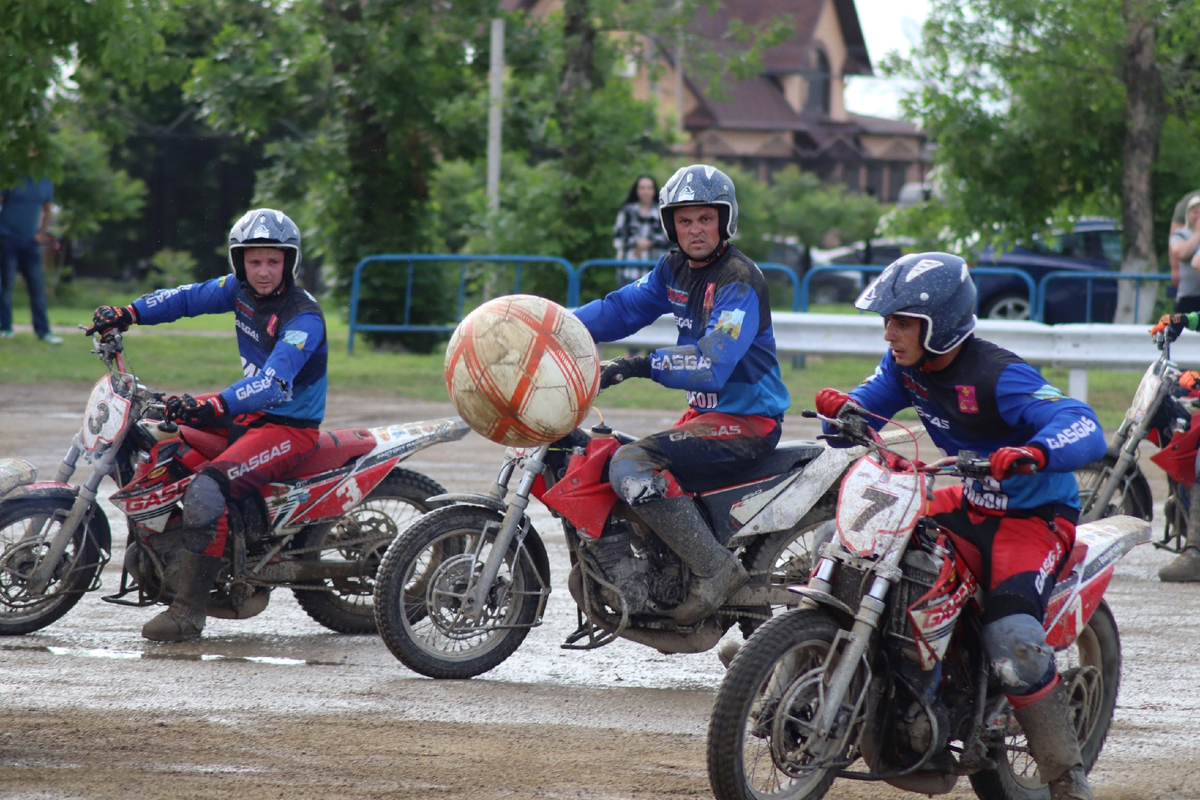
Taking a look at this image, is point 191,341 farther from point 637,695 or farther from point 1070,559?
point 1070,559

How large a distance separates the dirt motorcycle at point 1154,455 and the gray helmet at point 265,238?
13.8ft

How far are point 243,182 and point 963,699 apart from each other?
2996 cm

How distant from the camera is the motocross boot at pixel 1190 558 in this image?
26.1ft

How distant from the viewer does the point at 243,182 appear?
32.5 m

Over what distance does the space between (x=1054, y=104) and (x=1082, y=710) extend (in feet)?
47.2

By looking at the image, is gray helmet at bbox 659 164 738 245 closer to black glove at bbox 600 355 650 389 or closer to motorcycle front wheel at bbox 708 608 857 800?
black glove at bbox 600 355 650 389

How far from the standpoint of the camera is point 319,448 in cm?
652

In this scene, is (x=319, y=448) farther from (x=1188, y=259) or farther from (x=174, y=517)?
(x=1188, y=259)

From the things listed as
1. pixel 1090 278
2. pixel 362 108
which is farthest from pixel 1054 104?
pixel 362 108

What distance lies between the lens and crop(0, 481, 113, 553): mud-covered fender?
6.14m

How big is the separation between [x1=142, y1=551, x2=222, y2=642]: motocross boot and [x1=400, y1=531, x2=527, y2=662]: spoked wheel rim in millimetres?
969

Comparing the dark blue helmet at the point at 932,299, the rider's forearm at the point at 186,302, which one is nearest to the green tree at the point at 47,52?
the rider's forearm at the point at 186,302

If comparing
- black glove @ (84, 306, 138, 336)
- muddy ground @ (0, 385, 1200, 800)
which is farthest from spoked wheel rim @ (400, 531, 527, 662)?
black glove @ (84, 306, 138, 336)

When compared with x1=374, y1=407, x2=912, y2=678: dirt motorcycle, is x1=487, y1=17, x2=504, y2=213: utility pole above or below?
above
